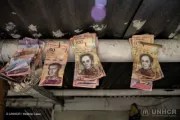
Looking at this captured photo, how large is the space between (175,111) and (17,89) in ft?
12.2

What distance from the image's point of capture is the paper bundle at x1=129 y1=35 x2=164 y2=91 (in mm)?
1929

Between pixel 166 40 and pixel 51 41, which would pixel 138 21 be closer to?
pixel 166 40

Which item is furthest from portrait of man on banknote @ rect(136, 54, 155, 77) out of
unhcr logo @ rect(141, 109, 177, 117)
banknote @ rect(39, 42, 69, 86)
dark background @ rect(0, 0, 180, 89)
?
unhcr logo @ rect(141, 109, 177, 117)

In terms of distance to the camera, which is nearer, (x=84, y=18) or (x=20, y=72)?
(x=84, y=18)

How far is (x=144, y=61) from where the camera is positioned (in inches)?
76.6

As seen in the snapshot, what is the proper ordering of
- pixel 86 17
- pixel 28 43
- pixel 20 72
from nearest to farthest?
pixel 86 17
pixel 20 72
pixel 28 43

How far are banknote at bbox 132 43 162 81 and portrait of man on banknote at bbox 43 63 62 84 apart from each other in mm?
550

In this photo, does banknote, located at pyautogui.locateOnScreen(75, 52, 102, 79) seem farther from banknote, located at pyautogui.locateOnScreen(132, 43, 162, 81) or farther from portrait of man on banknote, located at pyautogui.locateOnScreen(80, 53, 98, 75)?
banknote, located at pyautogui.locateOnScreen(132, 43, 162, 81)

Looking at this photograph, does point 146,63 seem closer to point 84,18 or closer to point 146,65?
point 146,65

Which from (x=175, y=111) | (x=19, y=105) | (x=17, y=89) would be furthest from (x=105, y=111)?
(x=17, y=89)

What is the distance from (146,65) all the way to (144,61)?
33 millimetres

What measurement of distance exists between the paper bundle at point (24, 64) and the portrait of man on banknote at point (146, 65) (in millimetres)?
741

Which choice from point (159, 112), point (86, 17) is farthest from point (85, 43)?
point (159, 112)

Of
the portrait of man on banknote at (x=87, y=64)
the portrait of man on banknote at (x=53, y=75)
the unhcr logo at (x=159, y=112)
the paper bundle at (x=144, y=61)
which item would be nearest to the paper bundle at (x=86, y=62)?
the portrait of man on banknote at (x=87, y=64)
